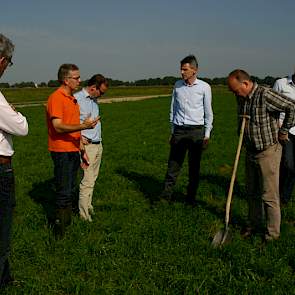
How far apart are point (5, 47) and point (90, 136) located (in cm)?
301

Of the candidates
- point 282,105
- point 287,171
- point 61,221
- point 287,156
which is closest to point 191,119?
point 287,156

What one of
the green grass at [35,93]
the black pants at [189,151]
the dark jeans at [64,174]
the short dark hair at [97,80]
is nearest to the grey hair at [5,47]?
the dark jeans at [64,174]

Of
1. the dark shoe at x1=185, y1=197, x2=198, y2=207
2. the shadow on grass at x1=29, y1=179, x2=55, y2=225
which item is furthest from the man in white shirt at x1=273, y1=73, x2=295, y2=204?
the shadow on grass at x1=29, y1=179, x2=55, y2=225

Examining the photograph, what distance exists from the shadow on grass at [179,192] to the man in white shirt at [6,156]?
362cm

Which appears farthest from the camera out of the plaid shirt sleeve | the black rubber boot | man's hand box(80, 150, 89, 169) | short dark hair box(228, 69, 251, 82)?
man's hand box(80, 150, 89, 169)

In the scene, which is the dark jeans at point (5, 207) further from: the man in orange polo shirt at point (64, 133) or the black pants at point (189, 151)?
the black pants at point (189, 151)

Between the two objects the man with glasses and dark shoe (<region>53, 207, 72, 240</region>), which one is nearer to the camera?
dark shoe (<region>53, 207, 72, 240</region>)

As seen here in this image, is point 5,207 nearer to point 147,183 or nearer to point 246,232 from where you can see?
point 246,232

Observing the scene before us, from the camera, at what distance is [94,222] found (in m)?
6.70

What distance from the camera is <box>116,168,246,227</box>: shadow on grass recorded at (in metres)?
7.02

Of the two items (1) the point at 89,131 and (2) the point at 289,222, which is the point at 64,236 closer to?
(1) the point at 89,131

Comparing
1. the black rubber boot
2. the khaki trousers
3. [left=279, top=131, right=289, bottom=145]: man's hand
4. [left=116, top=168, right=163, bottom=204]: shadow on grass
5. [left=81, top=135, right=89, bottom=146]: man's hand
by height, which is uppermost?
[left=279, top=131, right=289, bottom=145]: man's hand

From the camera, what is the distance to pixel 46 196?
8297 mm

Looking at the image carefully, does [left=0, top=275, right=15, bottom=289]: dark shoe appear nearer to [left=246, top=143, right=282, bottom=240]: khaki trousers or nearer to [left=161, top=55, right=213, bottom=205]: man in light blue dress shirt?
[left=246, top=143, right=282, bottom=240]: khaki trousers
